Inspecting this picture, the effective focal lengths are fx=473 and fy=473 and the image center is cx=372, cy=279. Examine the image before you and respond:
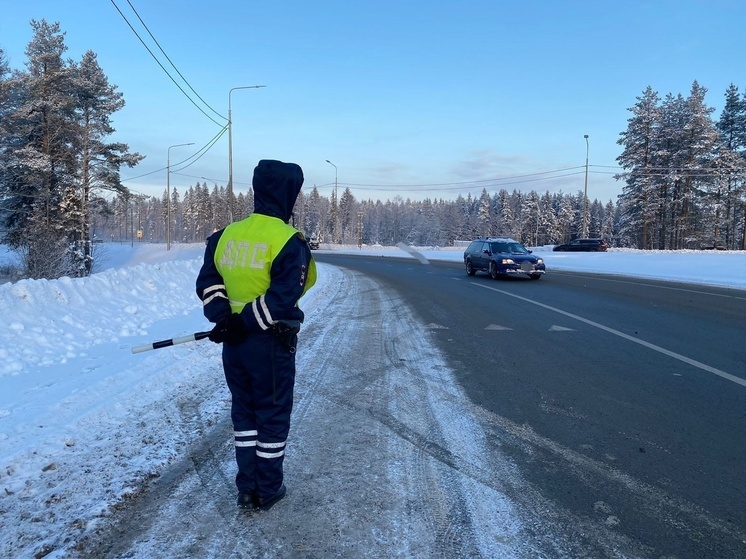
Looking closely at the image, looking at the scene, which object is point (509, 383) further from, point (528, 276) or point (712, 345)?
point (528, 276)

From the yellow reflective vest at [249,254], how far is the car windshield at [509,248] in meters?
17.5

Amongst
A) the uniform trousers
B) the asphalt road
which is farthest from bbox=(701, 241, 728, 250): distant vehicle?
the uniform trousers

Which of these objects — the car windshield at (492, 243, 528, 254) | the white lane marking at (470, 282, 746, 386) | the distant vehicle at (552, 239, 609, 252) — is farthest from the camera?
the distant vehicle at (552, 239, 609, 252)

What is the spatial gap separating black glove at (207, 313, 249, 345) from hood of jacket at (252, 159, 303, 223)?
0.69 metres

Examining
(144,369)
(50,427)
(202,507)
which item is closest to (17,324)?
(144,369)

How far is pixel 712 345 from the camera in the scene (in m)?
7.45

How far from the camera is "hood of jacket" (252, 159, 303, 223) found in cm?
296

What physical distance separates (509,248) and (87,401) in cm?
1739

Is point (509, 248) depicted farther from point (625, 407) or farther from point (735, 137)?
point (735, 137)

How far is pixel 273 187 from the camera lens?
2.96 meters

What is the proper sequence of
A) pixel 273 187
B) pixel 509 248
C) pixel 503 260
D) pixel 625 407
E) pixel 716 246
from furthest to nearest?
pixel 716 246 → pixel 509 248 → pixel 503 260 → pixel 625 407 → pixel 273 187

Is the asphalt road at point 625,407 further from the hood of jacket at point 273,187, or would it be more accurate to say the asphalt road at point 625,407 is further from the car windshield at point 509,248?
the car windshield at point 509,248

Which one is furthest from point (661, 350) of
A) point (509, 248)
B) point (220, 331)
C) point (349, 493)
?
point (509, 248)

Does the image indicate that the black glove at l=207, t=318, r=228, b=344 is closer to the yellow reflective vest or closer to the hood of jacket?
the yellow reflective vest
